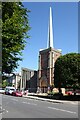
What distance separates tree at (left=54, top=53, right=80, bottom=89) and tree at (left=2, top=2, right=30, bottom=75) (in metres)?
32.0

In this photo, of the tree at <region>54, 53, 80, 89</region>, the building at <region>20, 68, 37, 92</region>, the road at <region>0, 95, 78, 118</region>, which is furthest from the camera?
the building at <region>20, 68, 37, 92</region>

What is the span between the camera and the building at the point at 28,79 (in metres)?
101

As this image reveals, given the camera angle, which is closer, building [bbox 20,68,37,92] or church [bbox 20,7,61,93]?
church [bbox 20,7,61,93]

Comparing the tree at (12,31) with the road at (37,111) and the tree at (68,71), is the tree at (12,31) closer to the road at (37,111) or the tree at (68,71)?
the road at (37,111)

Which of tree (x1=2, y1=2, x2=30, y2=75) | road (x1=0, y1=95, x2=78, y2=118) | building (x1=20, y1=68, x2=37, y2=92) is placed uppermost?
building (x1=20, y1=68, x2=37, y2=92)

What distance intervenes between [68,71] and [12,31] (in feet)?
112

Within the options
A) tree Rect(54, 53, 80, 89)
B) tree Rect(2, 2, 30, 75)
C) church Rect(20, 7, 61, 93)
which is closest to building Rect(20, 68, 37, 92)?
church Rect(20, 7, 61, 93)

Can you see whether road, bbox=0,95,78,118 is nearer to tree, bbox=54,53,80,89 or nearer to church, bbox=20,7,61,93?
tree, bbox=54,53,80,89

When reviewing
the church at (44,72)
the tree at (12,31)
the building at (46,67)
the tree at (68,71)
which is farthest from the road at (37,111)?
the building at (46,67)

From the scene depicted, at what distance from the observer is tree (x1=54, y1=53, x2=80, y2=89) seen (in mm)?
44656

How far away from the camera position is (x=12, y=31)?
11.9 meters

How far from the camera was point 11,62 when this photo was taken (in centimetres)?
1302

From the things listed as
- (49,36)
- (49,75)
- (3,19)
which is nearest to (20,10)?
(3,19)

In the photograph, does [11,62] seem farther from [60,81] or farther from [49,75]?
[49,75]
